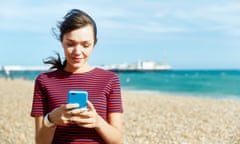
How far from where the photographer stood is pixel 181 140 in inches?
363

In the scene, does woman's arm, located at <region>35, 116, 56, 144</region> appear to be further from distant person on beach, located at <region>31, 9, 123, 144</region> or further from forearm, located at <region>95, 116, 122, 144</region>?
forearm, located at <region>95, 116, 122, 144</region>

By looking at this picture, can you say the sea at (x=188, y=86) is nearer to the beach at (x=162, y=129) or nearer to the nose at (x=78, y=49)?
the beach at (x=162, y=129)

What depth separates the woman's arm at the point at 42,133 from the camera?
2410 millimetres

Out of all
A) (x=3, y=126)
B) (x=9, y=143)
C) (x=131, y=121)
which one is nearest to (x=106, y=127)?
(x=9, y=143)

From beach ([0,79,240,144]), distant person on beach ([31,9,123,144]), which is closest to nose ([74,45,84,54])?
distant person on beach ([31,9,123,144])

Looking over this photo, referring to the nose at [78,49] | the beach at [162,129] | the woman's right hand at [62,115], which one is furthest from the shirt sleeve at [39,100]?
the beach at [162,129]

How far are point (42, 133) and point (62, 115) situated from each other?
10.3 inches

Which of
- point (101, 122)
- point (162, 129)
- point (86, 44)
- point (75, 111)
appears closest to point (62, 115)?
point (75, 111)

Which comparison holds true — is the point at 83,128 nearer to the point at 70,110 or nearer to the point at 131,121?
the point at 70,110

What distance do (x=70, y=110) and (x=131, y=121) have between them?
10397mm

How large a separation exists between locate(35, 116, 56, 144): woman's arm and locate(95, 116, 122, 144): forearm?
0.27 meters

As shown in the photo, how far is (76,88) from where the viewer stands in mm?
2436

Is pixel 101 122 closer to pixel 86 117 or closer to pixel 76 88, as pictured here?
pixel 86 117

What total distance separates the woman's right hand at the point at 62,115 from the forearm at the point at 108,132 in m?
0.17
